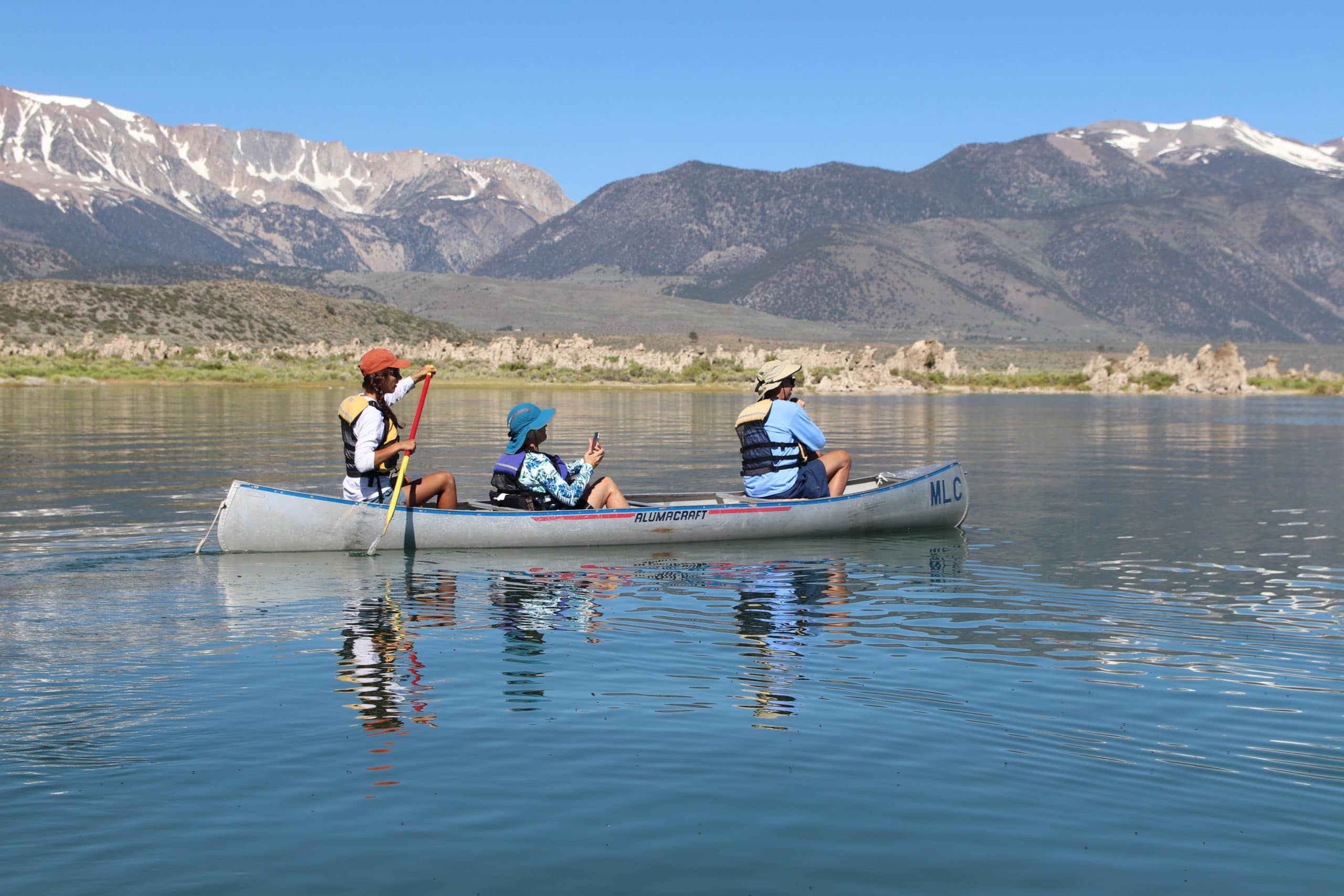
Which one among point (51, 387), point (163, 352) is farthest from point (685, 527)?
point (163, 352)

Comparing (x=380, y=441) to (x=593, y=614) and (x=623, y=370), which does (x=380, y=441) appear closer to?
(x=593, y=614)

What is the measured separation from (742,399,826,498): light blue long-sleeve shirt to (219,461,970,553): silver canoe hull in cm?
28

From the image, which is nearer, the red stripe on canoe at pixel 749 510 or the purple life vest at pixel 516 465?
the purple life vest at pixel 516 465

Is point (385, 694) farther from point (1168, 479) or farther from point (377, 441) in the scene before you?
point (1168, 479)

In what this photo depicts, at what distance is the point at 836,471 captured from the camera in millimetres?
18250

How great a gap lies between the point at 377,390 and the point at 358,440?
2.74 ft

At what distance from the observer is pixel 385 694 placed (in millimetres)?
9477

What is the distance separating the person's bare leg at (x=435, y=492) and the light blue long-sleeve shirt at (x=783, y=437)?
4.04 m

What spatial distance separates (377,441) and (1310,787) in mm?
11188

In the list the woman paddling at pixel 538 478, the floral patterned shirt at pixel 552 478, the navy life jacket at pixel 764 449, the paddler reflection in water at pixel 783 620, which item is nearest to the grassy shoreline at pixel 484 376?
the woman paddling at pixel 538 478

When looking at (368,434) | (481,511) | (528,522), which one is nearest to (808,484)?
(528,522)

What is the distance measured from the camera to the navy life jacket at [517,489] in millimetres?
16453

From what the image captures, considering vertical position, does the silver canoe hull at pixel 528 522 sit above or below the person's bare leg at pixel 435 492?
below

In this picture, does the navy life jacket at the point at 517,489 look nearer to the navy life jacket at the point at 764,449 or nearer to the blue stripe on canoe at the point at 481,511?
the blue stripe on canoe at the point at 481,511
